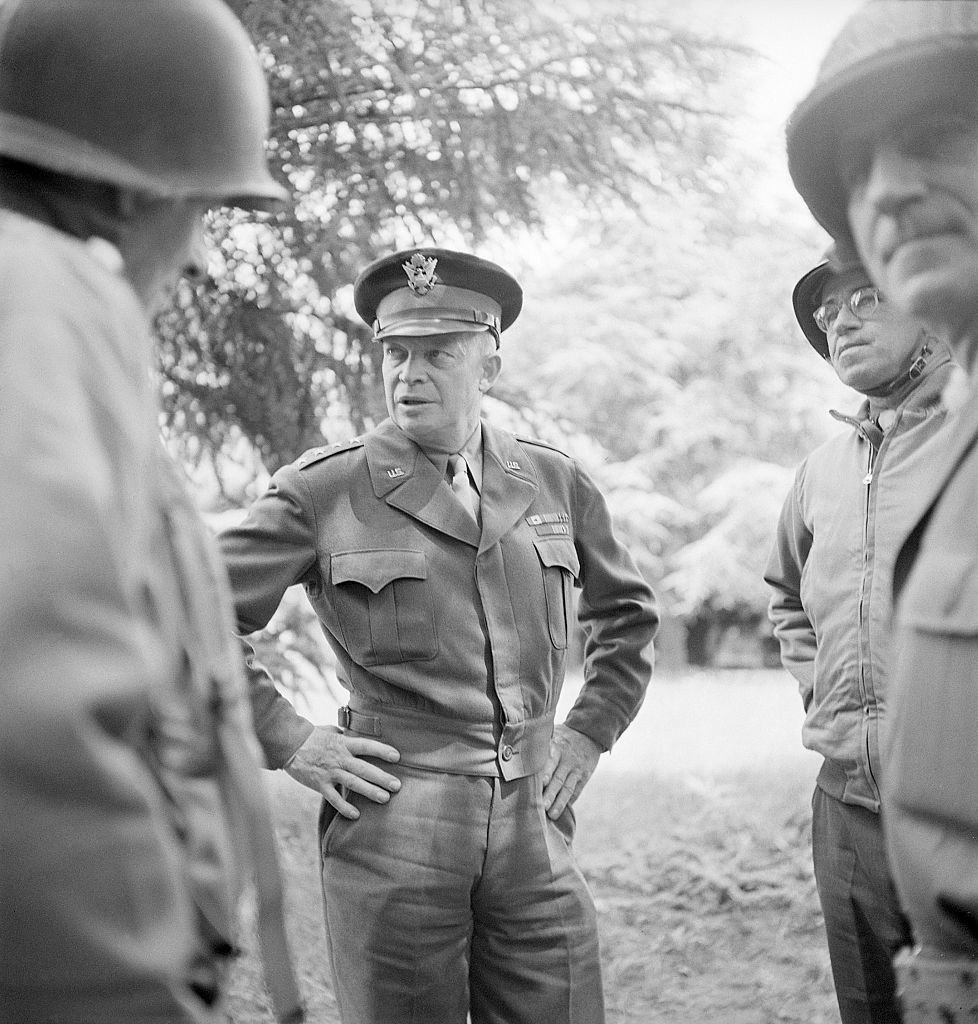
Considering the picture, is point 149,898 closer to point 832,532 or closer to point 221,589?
point 221,589

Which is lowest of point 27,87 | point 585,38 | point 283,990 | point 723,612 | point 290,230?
point 723,612

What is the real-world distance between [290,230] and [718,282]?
958 centimetres

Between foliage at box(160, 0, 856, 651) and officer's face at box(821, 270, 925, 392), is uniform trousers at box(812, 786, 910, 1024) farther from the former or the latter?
foliage at box(160, 0, 856, 651)

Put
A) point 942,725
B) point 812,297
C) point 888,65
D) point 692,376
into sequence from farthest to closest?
point 692,376 → point 812,297 → point 888,65 → point 942,725

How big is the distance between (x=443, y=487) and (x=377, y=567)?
30cm

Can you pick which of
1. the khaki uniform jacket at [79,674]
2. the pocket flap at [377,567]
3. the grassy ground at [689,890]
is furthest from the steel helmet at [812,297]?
the grassy ground at [689,890]

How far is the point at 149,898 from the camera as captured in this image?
1136 mm

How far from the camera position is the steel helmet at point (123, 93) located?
1407 mm

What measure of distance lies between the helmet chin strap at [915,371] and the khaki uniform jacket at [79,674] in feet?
7.79

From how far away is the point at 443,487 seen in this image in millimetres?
3248

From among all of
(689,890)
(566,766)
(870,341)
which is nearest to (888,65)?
(870,341)

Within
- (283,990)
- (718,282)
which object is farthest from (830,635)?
(718,282)

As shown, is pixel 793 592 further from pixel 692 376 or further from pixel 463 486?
pixel 692 376

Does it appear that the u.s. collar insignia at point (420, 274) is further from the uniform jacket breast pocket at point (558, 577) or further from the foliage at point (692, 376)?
the foliage at point (692, 376)
